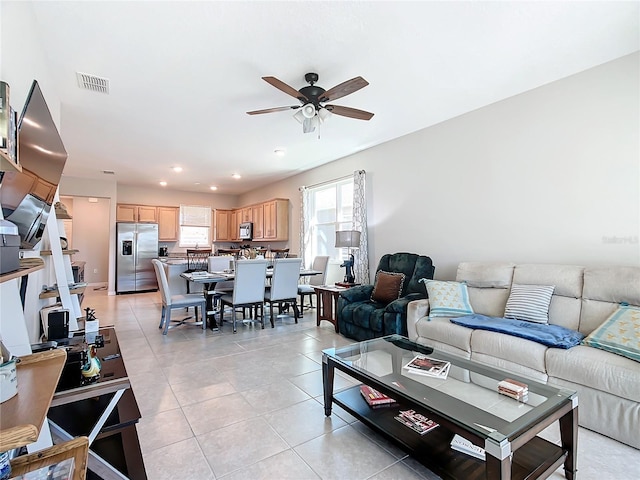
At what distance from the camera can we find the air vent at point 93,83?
2889 mm

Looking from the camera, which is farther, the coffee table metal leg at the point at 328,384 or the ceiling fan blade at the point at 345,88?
the ceiling fan blade at the point at 345,88

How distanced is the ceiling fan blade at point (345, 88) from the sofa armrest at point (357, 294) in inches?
96.2

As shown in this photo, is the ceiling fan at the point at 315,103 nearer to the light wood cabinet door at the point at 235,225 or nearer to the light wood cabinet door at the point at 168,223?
the light wood cabinet door at the point at 235,225

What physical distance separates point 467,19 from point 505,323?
2391mm

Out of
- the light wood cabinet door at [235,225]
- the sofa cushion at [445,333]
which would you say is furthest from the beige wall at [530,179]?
the light wood cabinet door at [235,225]

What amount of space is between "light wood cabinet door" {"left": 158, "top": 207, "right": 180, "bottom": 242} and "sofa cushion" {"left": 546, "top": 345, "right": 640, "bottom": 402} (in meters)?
8.79

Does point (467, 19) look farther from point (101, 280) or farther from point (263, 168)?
point (101, 280)

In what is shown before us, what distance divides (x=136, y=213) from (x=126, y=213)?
0.74 feet

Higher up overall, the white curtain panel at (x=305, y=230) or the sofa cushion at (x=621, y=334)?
the white curtain panel at (x=305, y=230)

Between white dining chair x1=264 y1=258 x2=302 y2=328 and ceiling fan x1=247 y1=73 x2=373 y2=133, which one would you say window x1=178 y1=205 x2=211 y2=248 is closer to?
white dining chair x1=264 y1=258 x2=302 y2=328

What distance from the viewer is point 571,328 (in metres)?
2.65

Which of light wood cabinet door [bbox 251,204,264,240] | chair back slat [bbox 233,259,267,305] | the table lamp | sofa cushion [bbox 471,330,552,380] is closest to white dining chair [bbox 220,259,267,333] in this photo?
chair back slat [bbox 233,259,267,305]

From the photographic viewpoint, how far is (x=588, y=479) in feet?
5.57

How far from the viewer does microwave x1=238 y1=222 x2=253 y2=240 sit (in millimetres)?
8320
